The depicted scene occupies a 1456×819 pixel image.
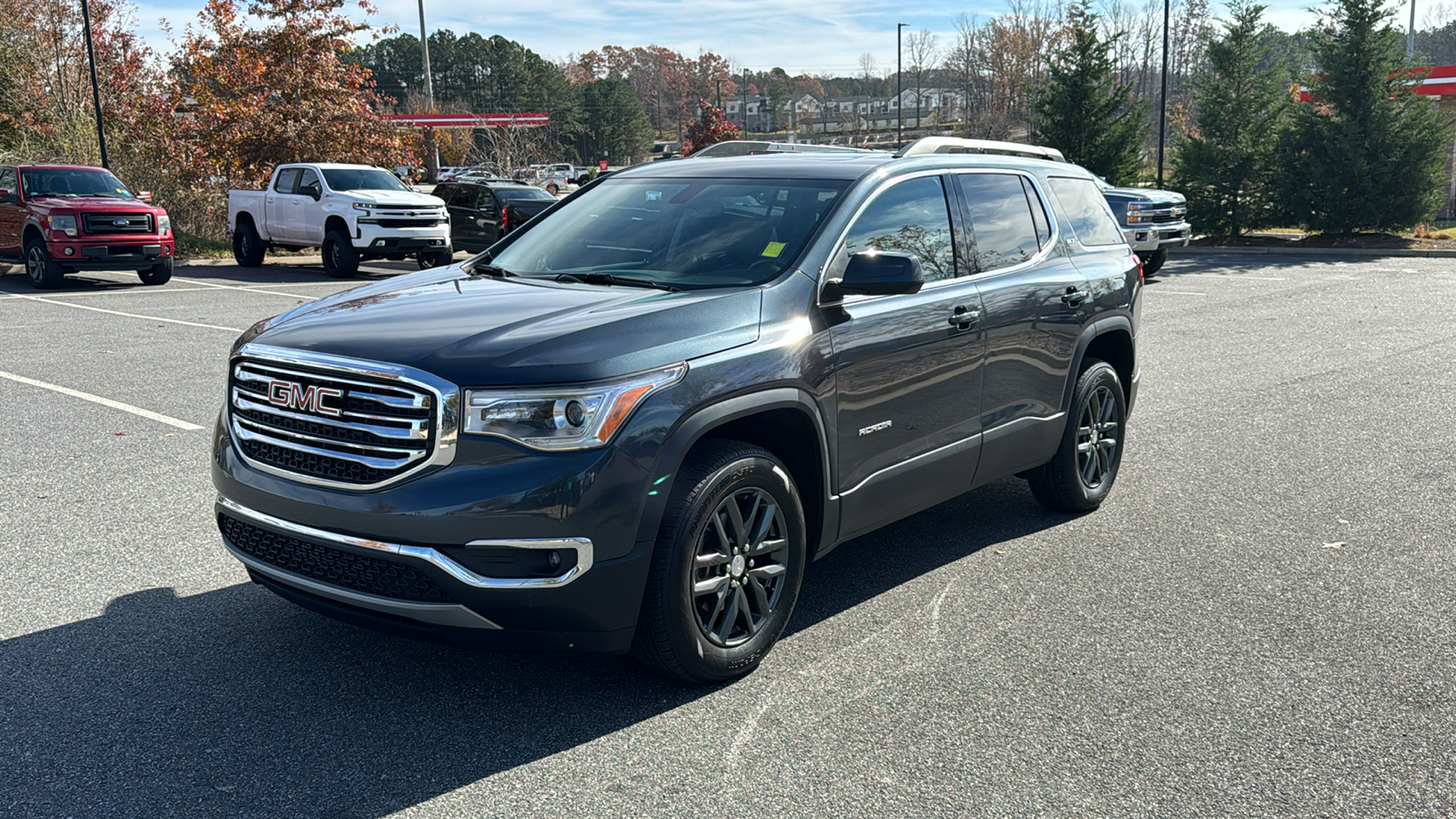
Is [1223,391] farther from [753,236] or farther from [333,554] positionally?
[333,554]

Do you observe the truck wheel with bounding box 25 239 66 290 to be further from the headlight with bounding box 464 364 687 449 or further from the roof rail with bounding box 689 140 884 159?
the headlight with bounding box 464 364 687 449

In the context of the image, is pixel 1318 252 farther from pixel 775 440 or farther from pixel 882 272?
pixel 775 440

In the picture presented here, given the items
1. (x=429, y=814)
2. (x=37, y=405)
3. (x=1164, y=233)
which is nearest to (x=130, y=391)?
(x=37, y=405)

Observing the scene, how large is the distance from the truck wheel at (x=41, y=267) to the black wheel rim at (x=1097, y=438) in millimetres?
17328

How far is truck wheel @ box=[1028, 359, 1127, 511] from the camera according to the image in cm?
582

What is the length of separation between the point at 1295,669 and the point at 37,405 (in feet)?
→ 28.1

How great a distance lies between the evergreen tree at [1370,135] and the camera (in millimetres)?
24469

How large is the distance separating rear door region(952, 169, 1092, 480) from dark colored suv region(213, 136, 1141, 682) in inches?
0.8

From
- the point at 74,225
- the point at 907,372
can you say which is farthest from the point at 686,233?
the point at 74,225

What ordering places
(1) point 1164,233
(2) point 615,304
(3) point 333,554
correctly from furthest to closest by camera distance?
(1) point 1164,233 < (2) point 615,304 < (3) point 333,554

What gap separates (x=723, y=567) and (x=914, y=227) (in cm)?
181

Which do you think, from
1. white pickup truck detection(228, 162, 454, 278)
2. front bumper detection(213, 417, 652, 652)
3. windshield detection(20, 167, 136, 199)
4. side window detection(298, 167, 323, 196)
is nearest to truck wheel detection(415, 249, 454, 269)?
white pickup truck detection(228, 162, 454, 278)

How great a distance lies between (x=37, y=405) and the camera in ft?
28.9

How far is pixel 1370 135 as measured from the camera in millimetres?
24828
